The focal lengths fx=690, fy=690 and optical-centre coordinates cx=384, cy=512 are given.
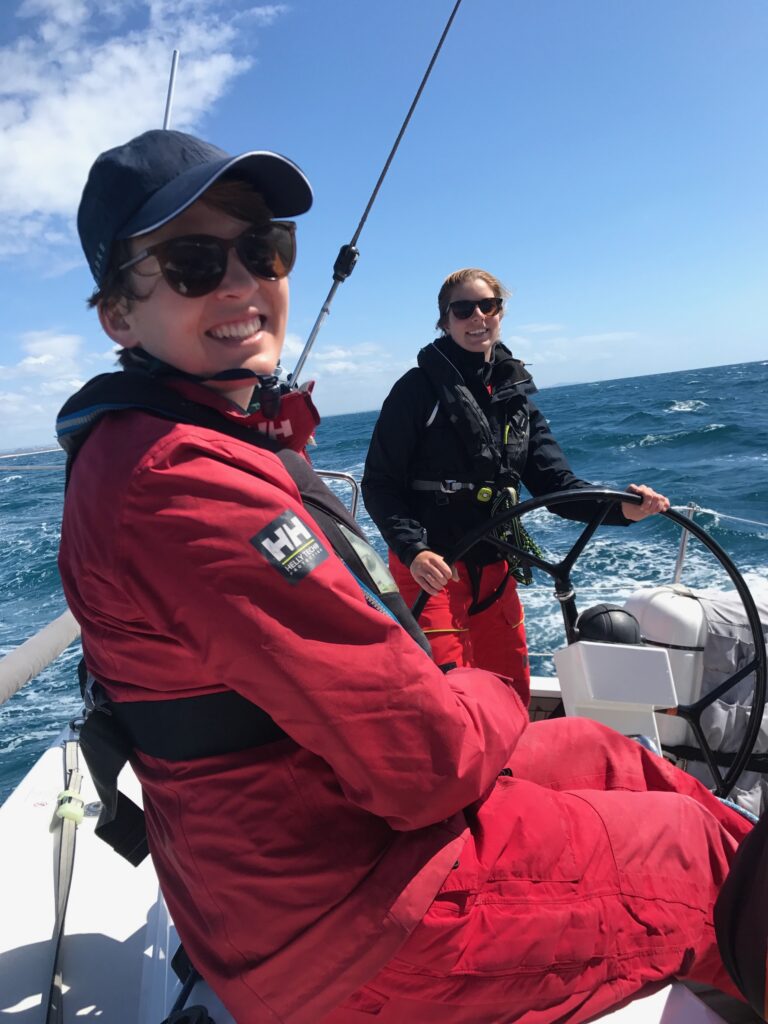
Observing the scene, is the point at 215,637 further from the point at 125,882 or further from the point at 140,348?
the point at 125,882

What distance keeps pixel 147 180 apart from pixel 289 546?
19.4 inches

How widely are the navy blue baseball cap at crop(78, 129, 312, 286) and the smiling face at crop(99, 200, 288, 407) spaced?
0.04 m

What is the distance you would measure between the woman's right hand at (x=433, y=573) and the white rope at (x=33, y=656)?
2.88 ft

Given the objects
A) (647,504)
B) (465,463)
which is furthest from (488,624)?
(647,504)

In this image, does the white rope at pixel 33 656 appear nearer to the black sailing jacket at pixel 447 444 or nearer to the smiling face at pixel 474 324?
the black sailing jacket at pixel 447 444

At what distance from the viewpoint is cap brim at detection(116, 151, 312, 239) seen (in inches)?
31.2

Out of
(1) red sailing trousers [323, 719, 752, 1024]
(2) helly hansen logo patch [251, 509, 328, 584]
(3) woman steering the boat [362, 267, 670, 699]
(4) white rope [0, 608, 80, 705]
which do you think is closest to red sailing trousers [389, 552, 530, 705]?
(3) woman steering the boat [362, 267, 670, 699]

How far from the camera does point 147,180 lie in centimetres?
84

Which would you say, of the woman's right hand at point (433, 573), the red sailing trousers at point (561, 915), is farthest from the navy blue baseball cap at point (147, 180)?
the woman's right hand at point (433, 573)

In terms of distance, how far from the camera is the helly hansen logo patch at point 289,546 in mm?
702

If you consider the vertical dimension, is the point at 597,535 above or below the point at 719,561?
below

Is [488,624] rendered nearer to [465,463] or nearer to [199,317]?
[465,463]

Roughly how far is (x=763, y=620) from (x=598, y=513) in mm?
728

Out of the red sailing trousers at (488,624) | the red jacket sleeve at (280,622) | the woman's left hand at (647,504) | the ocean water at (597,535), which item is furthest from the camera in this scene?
the ocean water at (597,535)
